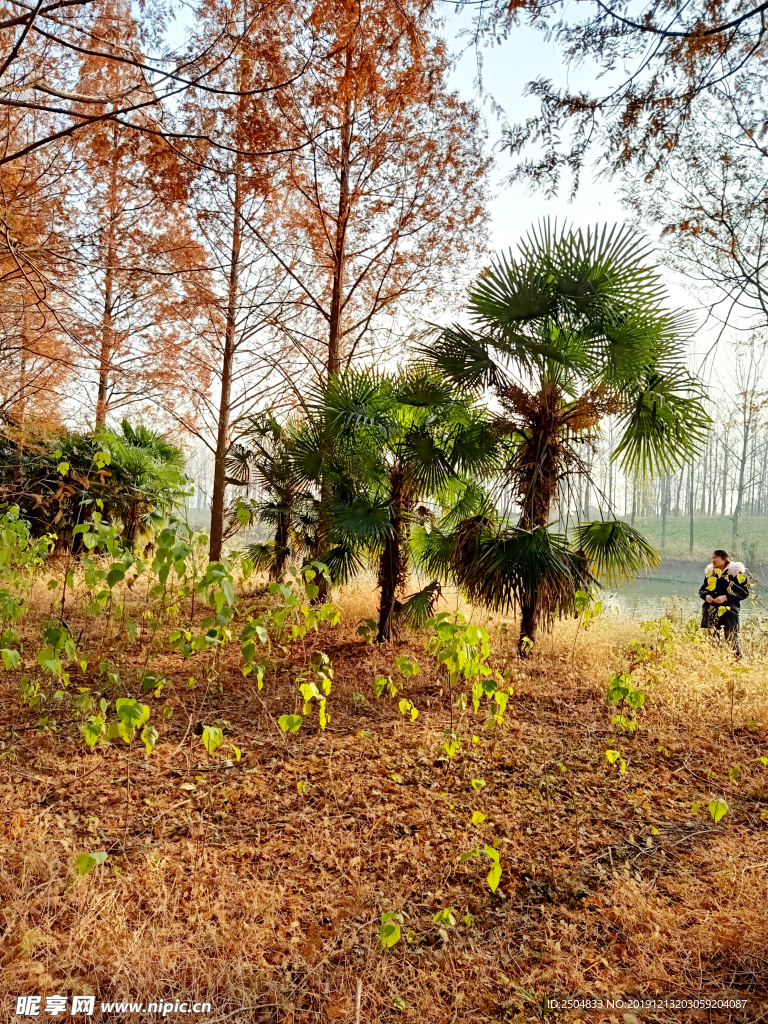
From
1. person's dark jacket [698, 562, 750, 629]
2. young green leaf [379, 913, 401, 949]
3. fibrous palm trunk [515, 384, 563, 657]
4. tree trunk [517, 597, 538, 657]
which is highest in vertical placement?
fibrous palm trunk [515, 384, 563, 657]

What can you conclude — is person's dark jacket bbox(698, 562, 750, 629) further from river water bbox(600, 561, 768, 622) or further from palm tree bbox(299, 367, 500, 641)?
palm tree bbox(299, 367, 500, 641)

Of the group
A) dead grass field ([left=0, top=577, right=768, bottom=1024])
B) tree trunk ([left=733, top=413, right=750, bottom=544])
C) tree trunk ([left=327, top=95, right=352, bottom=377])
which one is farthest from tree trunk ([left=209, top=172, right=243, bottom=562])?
tree trunk ([left=733, top=413, right=750, bottom=544])

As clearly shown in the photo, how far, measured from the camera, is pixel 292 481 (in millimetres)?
6605

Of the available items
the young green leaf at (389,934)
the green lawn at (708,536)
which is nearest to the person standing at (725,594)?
the young green leaf at (389,934)

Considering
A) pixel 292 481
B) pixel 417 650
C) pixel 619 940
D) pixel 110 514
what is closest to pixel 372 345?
pixel 292 481

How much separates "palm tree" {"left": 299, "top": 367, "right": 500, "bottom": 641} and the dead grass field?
176 centimetres

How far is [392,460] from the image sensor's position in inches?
228

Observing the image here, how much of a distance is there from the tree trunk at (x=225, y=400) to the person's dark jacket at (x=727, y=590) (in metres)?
5.96

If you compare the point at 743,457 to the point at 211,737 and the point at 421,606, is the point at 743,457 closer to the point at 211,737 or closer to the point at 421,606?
the point at 421,606

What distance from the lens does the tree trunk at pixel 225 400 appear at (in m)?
7.93

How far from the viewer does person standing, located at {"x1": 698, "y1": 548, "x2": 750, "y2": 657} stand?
5.81 m

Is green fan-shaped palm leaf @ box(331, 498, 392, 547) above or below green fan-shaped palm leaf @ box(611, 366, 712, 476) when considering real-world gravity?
below

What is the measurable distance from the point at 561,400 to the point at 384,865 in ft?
13.6

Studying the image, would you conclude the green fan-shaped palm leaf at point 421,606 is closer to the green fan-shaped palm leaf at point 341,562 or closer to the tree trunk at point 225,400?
the green fan-shaped palm leaf at point 341,562
